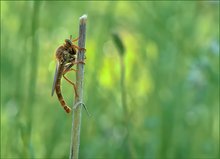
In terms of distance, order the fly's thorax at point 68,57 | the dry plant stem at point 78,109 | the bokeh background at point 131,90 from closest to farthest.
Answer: the dry plant stem at point 78,109, the fly's thorax at point 68,57, the bokeh background at point 131,90

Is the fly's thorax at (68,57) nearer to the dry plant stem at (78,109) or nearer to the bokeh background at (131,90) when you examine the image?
the dry plant stem at (78,109)

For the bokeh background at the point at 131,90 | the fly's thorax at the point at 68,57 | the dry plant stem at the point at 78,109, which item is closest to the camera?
the dry plant stem at the point at 78,109

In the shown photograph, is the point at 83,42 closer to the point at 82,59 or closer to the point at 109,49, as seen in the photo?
the point at 82,59

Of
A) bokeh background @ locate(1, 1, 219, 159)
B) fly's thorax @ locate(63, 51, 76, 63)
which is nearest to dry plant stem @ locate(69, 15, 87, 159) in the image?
fly's thorax @ locate(63, 51, 76, 63)

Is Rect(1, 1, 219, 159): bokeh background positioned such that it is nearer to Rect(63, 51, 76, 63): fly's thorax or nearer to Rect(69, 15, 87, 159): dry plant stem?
Rect(63, 51, 76, 63): fly's thorax

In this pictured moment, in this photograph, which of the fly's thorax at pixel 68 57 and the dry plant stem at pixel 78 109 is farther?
the fly's thorax at pixel 68 57

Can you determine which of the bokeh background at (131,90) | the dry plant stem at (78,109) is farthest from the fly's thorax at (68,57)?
the bokeh background at (131,90)

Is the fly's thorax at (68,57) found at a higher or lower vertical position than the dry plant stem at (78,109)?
higher

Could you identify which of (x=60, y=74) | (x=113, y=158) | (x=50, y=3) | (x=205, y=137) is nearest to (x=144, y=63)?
(x=205, y=137)
